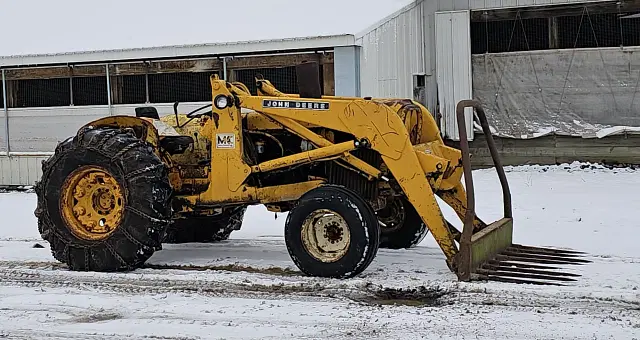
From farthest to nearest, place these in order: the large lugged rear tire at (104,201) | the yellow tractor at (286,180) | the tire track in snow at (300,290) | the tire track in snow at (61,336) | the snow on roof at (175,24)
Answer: the snow on roof at (175,24) → the large lugged rear tire at (104,201) → the yellow tractor at (286,180) → the tire track in snow at (300,290) → the tire track in snow at (61,336)

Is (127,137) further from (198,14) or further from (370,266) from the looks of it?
(198,14)

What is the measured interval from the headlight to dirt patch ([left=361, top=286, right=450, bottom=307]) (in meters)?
2.42

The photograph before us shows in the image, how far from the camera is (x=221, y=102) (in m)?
8.73

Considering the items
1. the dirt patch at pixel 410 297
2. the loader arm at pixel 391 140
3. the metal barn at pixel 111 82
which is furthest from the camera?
the metal barn at pixel 111 82

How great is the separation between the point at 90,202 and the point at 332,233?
248cm

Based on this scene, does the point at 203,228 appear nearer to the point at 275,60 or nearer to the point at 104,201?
the point at 104,201

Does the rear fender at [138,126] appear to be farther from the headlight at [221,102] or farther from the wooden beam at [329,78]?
the wooden beam at [329,78]

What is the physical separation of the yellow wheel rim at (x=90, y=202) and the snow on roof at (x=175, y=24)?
7.73 meters

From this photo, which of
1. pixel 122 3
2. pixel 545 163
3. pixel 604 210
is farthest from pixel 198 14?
pixel 604 210

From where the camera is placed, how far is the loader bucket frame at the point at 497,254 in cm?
768

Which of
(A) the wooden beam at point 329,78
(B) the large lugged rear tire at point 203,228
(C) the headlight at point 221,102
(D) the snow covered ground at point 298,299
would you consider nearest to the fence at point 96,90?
(A) the wooden beam at point 329,78

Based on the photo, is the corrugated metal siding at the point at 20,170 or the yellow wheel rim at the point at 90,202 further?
the corrugated metal siding at the point at 20,170

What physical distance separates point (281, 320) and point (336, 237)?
156 centimetres

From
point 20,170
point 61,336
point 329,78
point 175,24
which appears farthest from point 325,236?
point 20,170
